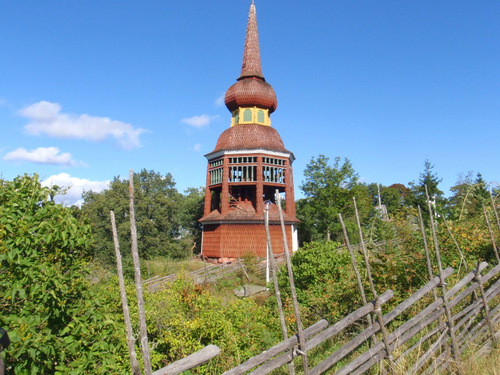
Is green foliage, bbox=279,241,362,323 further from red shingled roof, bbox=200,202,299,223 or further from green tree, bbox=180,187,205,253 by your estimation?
green tree, bbox=180,187,205,253

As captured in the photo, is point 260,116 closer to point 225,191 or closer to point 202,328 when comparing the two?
point 225,191

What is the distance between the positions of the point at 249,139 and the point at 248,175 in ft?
9.96

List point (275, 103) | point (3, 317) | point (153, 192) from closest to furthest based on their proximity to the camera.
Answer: point (3, 317) → point (275, 103) → point (153, 192)

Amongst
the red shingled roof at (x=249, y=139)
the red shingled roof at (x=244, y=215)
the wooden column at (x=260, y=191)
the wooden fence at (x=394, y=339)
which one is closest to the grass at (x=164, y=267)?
the red shingled roof at (x=244, y=215)

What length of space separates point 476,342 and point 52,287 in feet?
20.9

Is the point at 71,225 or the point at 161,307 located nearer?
the point at 71,225

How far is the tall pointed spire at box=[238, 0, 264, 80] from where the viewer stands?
111ft

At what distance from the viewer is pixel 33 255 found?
13.6 ft

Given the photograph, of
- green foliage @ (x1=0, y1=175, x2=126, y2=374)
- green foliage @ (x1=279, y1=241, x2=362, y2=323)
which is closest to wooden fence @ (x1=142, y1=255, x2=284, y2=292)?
green foliage @ (x1=279, y1=241, x2=362, y2=323)

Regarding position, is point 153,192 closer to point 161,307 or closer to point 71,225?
point 161,307

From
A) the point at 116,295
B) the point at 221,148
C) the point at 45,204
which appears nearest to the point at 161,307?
the point at 116,295

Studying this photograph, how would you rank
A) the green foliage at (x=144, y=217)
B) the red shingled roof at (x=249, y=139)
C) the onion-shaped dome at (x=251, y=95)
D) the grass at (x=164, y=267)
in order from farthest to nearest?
the green foliage at (x=144, y=217)
the onion-shaped dome at (x=251, y=95)
the red shingled roof at (x=249, y=139)
the grass at (x=164, y=267)

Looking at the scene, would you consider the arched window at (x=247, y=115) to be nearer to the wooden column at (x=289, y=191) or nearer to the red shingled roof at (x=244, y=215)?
the wooden column at (x=289, y=191)

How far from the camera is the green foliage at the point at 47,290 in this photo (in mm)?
3795
